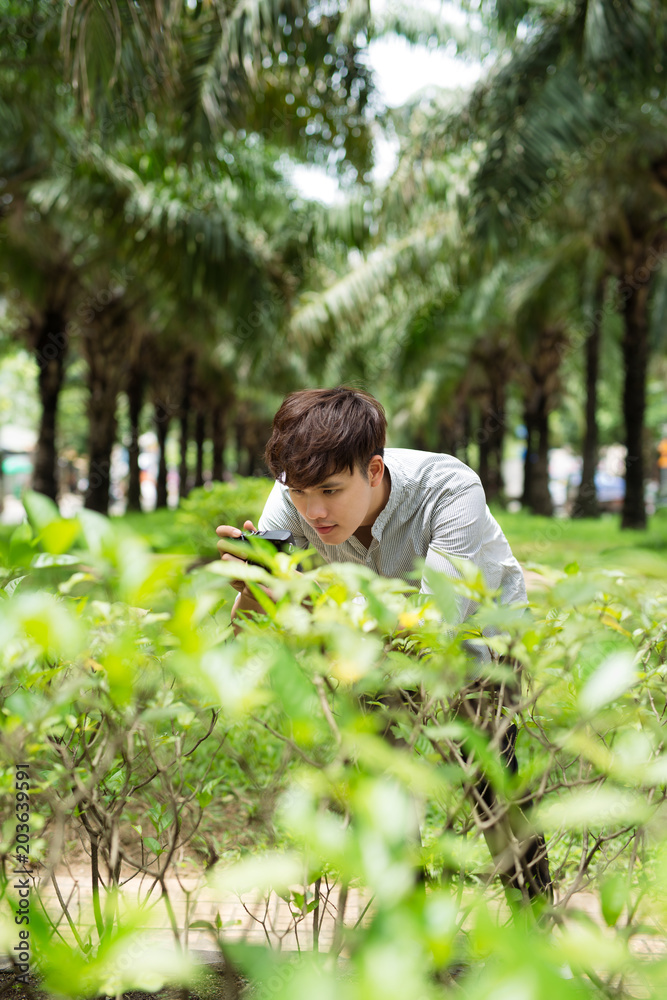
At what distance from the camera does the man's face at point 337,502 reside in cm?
182

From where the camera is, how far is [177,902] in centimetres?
250

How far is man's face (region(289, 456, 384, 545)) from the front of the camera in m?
1.82

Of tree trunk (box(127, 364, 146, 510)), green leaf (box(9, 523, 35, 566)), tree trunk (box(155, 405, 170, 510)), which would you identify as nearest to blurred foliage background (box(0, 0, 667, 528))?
tree trunk (box(127, 364, 146, 510))

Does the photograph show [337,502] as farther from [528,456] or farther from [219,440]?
[219,440]

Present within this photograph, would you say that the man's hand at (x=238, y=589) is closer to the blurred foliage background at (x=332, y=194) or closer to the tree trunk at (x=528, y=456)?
the blurred foliage background at (x=332, y=194)

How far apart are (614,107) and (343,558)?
8.90 meters

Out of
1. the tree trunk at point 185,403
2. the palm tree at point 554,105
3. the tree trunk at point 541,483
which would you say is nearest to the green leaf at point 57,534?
the palm tree at point 554,105

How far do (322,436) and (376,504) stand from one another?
1.27ft

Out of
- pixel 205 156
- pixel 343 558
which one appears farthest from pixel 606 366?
pixel 343 558

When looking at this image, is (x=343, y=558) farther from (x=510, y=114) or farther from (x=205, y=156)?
(x=510, y=114)

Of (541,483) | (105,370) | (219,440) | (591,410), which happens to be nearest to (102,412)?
(105,370)

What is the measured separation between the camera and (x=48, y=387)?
13102 millimetres

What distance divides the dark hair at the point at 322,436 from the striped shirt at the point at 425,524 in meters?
0.18

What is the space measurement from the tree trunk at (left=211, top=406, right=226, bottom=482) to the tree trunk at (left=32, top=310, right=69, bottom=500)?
42.6 ft
